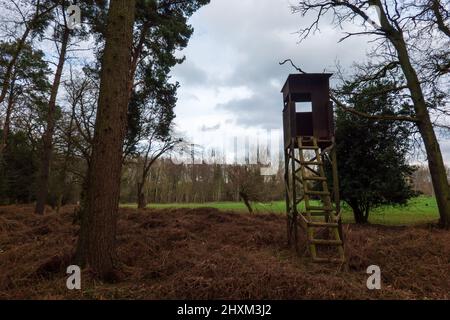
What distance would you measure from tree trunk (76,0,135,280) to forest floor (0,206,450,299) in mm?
357

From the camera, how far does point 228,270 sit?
173 inches

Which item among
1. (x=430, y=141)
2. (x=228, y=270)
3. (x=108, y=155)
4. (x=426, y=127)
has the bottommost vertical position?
(x=228, y=270)

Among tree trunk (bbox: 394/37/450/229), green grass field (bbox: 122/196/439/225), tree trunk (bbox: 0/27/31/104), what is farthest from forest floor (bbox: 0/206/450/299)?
tree trunk (bbox: 0/27/31/104)

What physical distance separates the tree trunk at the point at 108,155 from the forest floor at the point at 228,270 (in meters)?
0.36

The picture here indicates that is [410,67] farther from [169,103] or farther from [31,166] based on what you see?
[31,166]

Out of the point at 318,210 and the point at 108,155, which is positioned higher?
the point at 108,155

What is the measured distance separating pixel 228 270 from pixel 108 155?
2.55m

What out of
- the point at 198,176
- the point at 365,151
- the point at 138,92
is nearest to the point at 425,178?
the point at 198,176

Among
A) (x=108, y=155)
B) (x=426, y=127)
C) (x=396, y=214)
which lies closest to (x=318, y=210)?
(x=108, y=155)

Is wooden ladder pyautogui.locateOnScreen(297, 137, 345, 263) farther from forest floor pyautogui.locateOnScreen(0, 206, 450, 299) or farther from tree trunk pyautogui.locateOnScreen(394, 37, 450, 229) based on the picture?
tree trunk pyautogui.locateOnScreen(394, 37, 450, 229)

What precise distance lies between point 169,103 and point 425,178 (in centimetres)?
6750

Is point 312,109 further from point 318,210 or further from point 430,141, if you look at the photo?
point 430,141

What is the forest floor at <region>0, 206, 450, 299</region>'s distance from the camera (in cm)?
388
